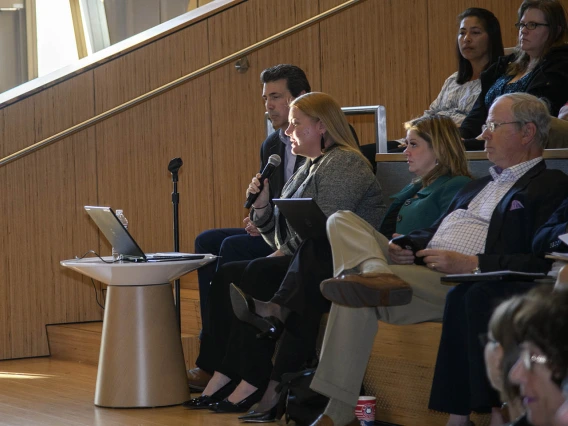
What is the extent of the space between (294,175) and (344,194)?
353 mm

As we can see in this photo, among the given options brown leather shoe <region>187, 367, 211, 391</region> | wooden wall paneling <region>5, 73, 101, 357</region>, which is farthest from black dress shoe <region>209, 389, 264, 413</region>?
wooden wall paneling <region>5, 73, 101, 357</region>

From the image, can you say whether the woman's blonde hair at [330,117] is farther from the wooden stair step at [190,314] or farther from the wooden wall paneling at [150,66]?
the wooden wall paneling at [150,66]

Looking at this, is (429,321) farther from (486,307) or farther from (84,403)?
(84,403)

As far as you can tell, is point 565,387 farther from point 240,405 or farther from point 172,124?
point 172,124

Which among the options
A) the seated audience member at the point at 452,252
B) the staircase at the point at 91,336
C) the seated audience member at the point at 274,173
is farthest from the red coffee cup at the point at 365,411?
the staircase at the point at 91,336

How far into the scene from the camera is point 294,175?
3.33 meters

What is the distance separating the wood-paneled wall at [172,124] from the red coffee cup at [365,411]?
85.2 inches

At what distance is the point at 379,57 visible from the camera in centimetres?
475

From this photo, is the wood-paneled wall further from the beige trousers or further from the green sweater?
the beige trousers

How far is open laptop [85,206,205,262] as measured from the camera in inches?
121

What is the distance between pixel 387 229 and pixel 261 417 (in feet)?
2.50

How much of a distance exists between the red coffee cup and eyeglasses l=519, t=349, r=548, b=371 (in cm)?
154

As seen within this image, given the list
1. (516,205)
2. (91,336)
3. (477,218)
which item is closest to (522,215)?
(516,205)

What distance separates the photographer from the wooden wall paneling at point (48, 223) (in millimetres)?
4262
